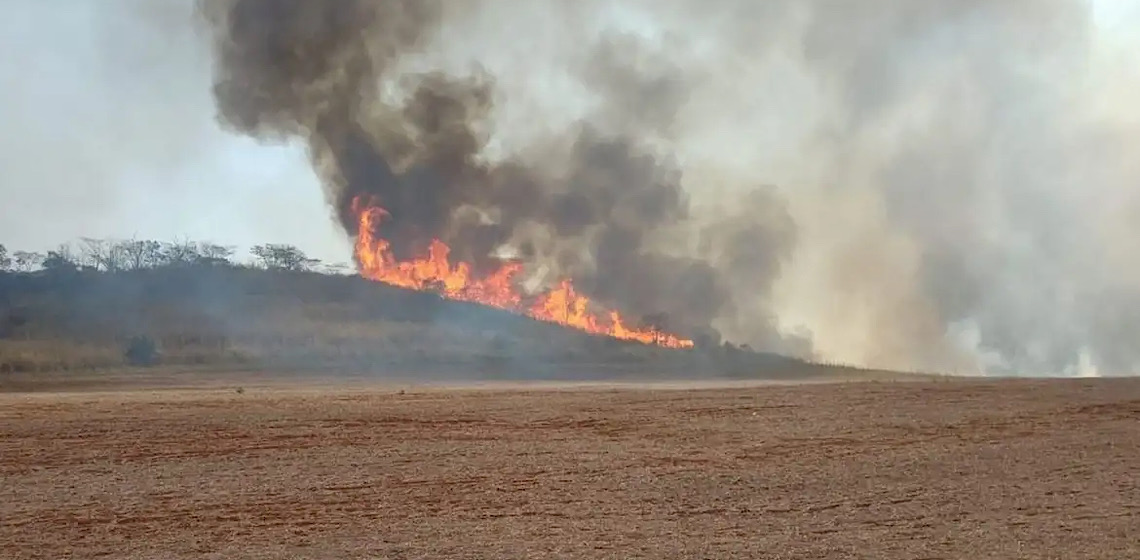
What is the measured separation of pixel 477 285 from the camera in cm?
7094

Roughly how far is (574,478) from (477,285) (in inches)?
2047

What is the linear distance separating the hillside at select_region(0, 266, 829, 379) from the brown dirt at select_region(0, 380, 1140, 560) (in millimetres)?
23327

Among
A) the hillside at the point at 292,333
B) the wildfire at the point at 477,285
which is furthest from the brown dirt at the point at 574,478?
the wildfire at the point at 477,285

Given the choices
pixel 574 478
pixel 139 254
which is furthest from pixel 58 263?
pixel 574 478

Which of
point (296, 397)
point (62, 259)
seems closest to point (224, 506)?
point (296, 397)

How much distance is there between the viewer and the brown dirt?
14758mm

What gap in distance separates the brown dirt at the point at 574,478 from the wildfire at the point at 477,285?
37.1 metres

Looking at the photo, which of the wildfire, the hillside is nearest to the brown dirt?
the hillside

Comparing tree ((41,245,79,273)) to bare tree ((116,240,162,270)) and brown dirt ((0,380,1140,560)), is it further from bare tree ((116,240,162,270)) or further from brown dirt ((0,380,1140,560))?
brown dirt ((0,380,1140,560))

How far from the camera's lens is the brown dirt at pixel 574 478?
1476 centimetres

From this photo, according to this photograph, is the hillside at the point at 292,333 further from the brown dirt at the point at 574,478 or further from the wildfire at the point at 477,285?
the brown dirt at the point at 574,478

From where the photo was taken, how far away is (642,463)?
20953 millimetres

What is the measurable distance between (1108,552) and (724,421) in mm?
13620

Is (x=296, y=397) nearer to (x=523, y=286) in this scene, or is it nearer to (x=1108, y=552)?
(x=1108, y=552)
